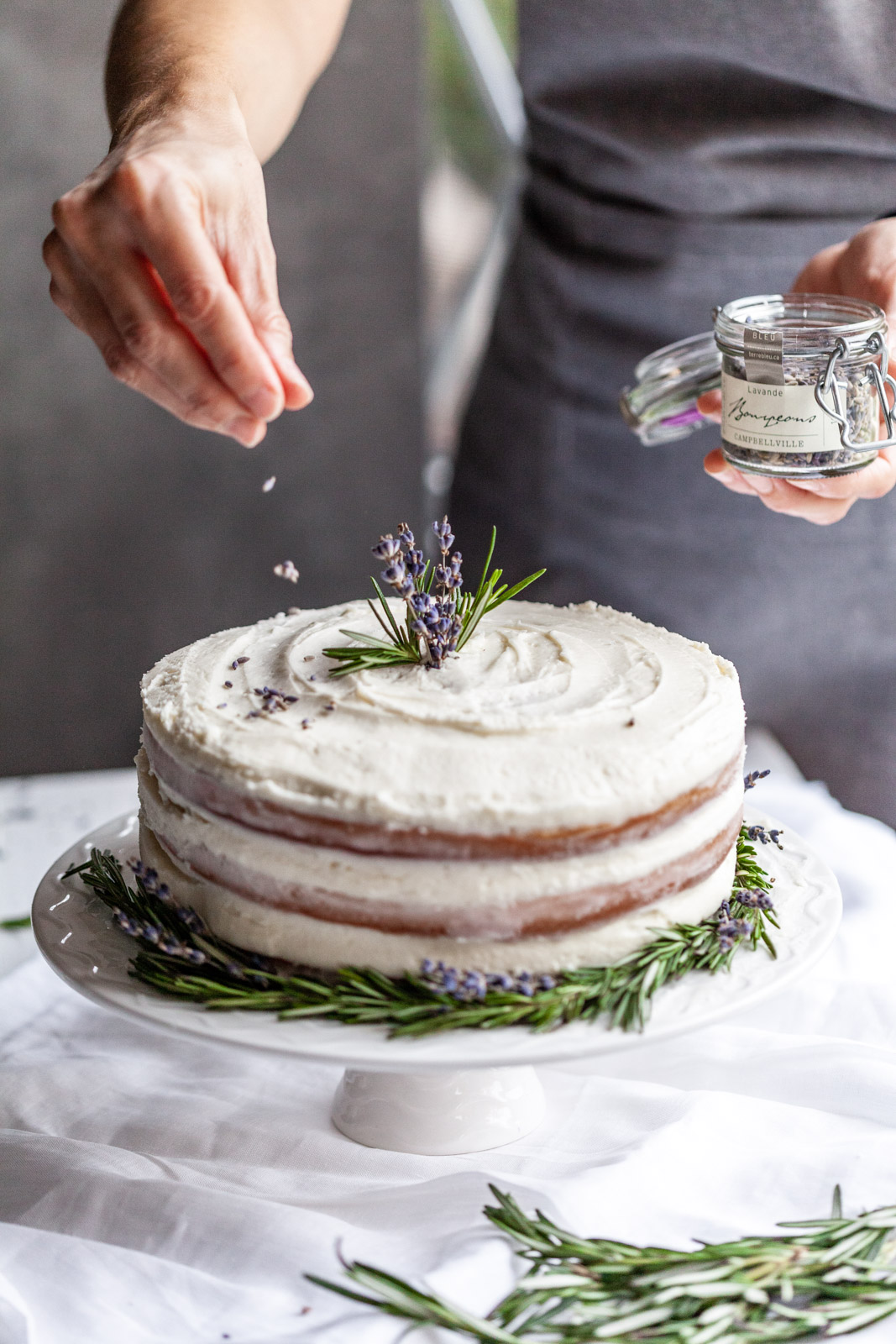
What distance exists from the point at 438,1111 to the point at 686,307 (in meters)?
1.34

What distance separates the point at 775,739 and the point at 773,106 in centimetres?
100

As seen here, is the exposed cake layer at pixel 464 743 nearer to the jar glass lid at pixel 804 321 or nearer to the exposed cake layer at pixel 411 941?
the exposed cake layer at pixel 411 941

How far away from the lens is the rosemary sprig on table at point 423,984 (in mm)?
961

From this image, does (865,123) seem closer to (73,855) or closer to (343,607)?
(343,607)

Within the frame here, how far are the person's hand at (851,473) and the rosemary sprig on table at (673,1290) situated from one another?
2.35ft

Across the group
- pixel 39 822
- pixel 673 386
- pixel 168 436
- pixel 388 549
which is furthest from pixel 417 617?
pixel 168 436

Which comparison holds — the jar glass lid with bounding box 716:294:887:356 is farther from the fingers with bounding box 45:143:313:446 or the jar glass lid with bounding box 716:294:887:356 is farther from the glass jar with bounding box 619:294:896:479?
the fingers with bounding box 45:143:313:446

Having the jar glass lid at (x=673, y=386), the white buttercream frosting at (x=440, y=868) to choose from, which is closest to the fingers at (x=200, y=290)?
the white buttercream frosting at (x=440, y=868)

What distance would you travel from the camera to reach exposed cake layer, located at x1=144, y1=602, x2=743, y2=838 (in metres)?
0.96

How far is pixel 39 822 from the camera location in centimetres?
189

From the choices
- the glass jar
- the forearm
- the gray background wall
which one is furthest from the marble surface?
the gray background wall

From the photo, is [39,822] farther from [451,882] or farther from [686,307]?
[686,307]

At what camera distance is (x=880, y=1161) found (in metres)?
1.13

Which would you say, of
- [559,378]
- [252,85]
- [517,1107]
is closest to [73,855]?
[517,1107]
